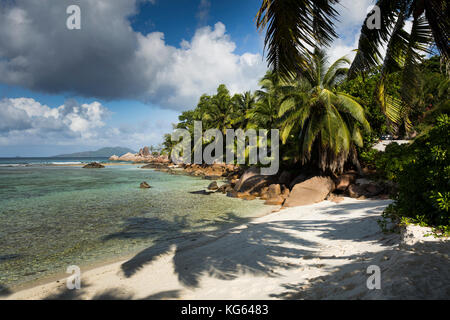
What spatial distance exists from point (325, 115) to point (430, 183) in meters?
9.08

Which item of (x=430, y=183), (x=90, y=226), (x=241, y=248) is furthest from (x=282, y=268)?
(x=90, y=226)

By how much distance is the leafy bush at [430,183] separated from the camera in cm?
362

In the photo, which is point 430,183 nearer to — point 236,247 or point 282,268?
point 282,268

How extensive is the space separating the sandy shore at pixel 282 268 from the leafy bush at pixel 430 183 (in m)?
0.49

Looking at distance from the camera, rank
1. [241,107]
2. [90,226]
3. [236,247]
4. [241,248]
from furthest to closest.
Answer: [241,107] < [90,226] < [236,247] < [241,248]

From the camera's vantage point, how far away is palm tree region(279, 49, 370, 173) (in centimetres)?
1202

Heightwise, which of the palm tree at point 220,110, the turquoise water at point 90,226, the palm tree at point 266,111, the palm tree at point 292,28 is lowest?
the turquoise water at point 90,226

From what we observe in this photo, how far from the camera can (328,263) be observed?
4148 millimetres

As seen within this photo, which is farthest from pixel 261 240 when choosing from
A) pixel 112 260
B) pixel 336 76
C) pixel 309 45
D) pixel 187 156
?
pixel 187 156

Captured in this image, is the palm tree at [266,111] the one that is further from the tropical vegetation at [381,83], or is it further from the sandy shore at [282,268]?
the sandy shore at [282,268]

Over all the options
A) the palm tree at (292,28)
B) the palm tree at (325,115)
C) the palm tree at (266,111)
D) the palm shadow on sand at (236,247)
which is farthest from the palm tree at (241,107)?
the palm tree at (292,28)

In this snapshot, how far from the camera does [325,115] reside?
12.3 metres
